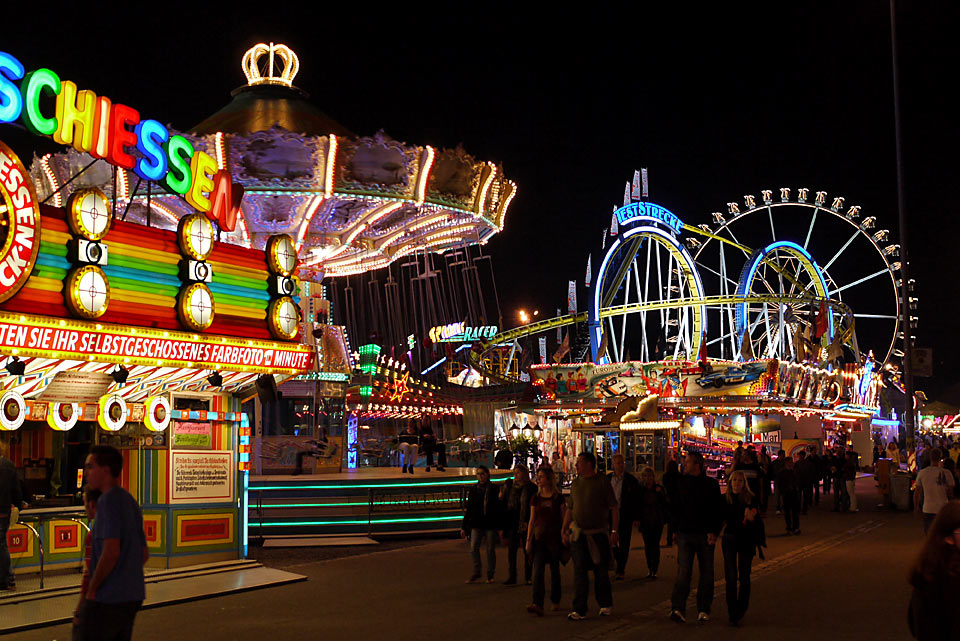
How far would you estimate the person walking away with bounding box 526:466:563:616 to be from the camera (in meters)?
11.1

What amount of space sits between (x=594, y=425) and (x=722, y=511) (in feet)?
52.3

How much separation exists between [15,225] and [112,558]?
689 centimetres

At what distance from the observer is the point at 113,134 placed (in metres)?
13.4

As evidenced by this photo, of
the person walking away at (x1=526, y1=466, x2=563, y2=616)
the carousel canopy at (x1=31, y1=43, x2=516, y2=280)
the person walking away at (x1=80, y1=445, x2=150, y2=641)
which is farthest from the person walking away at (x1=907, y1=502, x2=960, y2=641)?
the carousel canopy at (x1=31, y1=43, x2=516, y2=280)

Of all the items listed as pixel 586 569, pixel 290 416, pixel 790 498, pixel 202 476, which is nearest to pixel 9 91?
pixel 202 476

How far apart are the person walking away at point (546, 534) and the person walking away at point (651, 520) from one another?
2.90 m

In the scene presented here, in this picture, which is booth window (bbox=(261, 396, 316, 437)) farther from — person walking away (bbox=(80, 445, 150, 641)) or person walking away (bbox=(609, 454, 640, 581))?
person walking away (bbox=(80, 445, 150, 641))

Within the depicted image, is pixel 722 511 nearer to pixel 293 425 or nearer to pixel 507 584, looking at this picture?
pixel 507 584

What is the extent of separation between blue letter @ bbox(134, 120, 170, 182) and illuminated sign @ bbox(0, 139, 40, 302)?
219 cm

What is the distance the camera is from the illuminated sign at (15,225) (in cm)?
1150

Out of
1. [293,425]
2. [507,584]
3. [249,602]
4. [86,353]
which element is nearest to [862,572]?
[507,584]

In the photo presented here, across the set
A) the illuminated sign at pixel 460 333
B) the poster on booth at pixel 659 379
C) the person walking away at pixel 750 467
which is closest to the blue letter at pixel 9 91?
the person walking away at pixel 750 467

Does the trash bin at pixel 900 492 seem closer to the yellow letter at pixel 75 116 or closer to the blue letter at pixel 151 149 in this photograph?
the blue letter at pixel 151 149

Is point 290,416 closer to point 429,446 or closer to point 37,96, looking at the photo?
point 429,446
